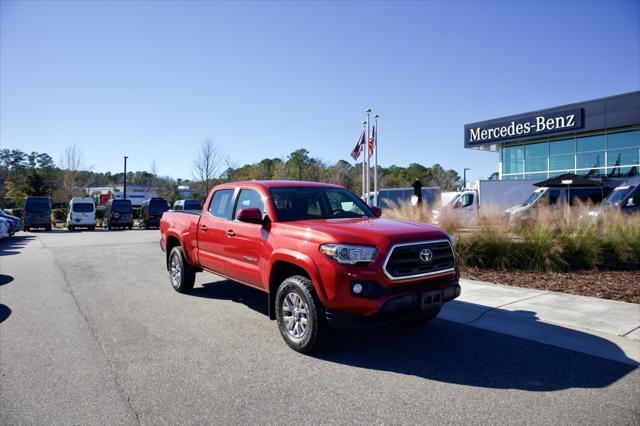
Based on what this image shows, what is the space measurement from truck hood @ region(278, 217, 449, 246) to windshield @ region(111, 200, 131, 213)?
26.8 meters

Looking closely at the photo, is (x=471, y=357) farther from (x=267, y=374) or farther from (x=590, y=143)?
(x=590, y=143)

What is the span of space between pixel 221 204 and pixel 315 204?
168 cm

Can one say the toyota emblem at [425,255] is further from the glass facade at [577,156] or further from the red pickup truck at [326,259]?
Result: the glass facade at [577,156]

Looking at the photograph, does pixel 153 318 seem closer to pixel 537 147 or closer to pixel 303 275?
pixel 303 275

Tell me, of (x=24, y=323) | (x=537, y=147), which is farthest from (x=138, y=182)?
(x=24, y=323)

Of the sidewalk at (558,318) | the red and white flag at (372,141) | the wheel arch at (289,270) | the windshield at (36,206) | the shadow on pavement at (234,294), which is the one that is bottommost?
the shadow on pavement at (234,294)

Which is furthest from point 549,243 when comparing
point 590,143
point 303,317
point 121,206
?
point 121,206

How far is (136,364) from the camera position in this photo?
4.36 meters

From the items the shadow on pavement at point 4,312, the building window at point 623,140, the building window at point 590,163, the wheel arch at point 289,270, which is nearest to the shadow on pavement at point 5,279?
the shadow on pavement at point 4,312

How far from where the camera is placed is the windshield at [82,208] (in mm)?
27250

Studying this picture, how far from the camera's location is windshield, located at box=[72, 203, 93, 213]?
27250mm

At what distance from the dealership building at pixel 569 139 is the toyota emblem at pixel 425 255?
79.8 feet

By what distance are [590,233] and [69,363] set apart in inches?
386

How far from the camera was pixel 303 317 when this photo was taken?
4691mm
